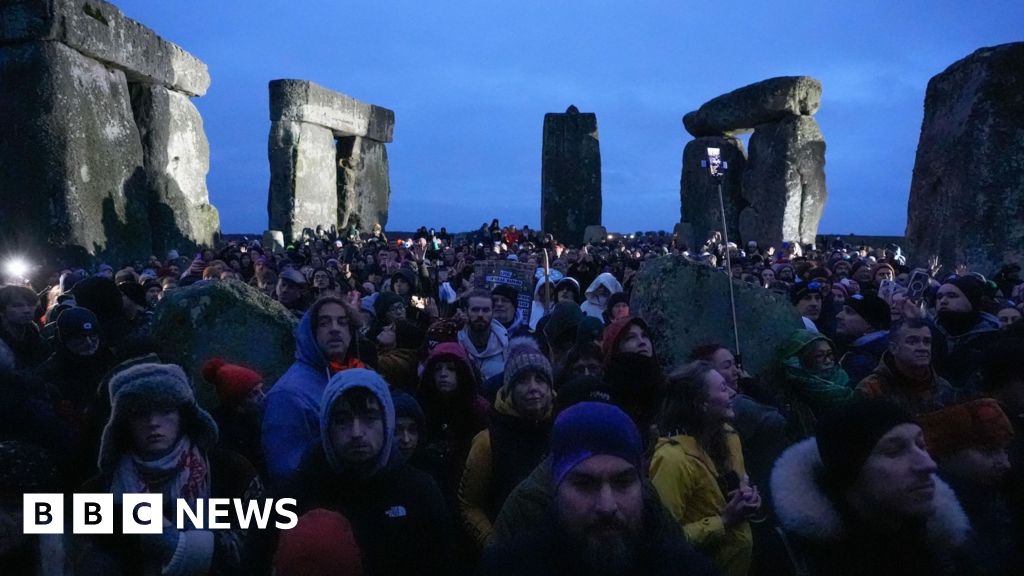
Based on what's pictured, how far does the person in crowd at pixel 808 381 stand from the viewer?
4.20m

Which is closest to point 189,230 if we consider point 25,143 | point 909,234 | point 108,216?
point 108,216

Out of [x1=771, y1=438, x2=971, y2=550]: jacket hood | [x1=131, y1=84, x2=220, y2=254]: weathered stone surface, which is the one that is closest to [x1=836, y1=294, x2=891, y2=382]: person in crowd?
[x1=771, y1=438, x2=971, y2=550]: jacket hood

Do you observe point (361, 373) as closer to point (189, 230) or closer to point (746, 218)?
point (189, 230)

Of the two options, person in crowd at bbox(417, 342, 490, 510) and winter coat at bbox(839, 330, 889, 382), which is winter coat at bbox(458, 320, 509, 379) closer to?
person in crowd at bbox(417, 342, 490, 510)

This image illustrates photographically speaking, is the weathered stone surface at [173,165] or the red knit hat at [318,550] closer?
the red knit hat at [318,550]

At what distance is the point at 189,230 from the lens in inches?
566

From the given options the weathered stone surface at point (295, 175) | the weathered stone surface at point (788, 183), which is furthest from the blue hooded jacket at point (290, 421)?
the weathered stone surface at point (788, 183)

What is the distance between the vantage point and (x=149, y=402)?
2.66m

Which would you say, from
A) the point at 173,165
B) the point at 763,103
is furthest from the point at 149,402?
the point at 763,103

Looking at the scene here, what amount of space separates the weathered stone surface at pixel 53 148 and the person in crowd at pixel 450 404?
8.88 meters

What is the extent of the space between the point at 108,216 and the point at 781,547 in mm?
11604

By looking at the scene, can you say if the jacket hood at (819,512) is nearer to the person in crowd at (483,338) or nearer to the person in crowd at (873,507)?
the person in crowd at (873,507)

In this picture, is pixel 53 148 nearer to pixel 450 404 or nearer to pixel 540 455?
pixel 450 404

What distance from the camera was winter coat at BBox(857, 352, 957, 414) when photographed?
3.68 metres
